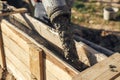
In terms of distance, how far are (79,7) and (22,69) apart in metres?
5.71

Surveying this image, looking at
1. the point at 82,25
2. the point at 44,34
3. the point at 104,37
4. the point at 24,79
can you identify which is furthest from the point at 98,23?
the point at 24,79

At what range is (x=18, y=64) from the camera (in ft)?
19.6

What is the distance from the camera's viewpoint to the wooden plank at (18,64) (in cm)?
562

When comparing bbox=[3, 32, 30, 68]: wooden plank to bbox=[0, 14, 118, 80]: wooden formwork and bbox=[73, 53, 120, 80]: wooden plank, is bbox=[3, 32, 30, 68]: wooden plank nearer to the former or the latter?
bbox=[0, 14, 118, 80]: wooden formwork

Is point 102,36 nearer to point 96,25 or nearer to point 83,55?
point 96,25

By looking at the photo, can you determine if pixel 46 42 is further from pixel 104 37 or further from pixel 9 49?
pixel 104 37

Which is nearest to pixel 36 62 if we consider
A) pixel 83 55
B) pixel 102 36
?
pixel 83 55

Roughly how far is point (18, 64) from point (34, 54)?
3.64 feet

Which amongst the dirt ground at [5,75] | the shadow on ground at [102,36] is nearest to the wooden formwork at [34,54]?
the dirt ground at [5,75]

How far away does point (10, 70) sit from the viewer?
6520 millimetres

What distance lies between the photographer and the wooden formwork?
462cm

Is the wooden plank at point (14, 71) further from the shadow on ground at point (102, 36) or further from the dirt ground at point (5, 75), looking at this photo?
the shadow on ground at point (102, 36)

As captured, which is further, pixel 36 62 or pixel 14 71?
pixel 14 71

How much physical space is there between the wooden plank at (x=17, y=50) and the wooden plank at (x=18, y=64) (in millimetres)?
98
